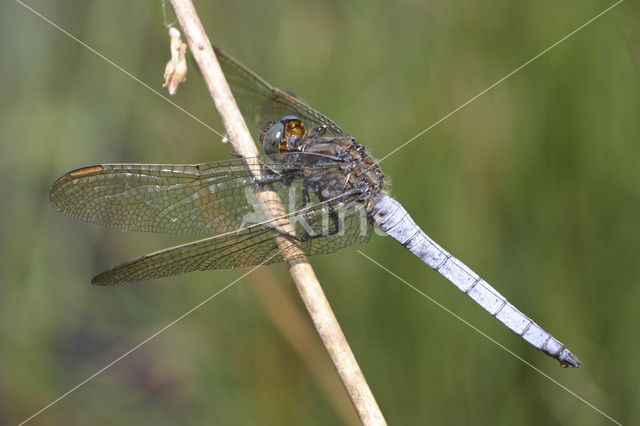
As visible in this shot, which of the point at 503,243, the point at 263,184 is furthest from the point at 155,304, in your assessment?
the point at 503,243

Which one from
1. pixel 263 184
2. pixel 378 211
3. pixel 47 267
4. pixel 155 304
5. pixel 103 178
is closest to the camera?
pixel 103 178

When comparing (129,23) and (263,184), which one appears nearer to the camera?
(263,184)

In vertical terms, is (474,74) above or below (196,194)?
above

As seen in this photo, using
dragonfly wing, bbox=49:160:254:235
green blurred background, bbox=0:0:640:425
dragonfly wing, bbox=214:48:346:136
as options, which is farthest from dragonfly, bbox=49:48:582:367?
green blurred background, bbox=0:0:640:425

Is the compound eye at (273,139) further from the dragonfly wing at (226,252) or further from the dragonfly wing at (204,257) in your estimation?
the dragonfly wing at (204,257)

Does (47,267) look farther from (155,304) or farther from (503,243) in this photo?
(503,243)

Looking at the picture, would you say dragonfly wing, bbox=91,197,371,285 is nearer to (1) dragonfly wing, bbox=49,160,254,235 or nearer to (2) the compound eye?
(1) dragonfly wing, bbox=49,160,254,235

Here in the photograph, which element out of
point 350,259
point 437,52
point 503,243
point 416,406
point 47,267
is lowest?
point 416,406

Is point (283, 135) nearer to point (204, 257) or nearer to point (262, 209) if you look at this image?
point (262, 209)
